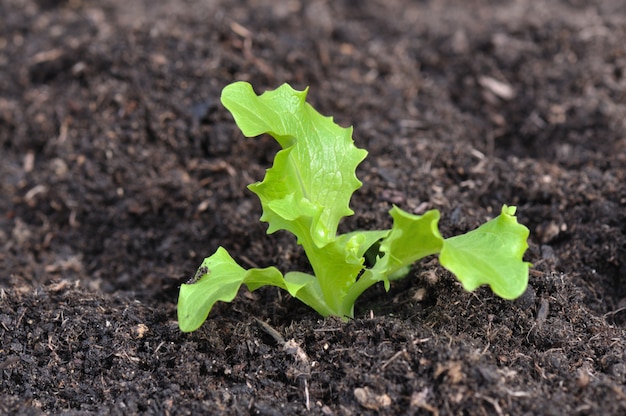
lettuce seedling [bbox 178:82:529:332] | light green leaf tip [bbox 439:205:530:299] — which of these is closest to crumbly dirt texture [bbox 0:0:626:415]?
lettuce seedling [bbox 178:82:529:332]

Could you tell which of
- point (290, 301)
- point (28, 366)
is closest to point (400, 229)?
point (290, 301)

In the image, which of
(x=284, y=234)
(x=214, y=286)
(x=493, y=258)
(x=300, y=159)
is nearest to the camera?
(x=493, y=258)

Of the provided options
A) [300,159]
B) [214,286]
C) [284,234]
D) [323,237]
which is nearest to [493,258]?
[323,237]

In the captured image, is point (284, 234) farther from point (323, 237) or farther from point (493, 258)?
point (493, 258)

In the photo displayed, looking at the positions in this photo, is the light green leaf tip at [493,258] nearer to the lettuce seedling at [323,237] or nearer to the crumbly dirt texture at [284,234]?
the lettuce seedling at [323,237]

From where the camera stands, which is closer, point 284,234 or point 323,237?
point 323,237

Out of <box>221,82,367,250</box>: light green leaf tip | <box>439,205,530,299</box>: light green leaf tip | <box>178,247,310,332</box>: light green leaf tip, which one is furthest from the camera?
<box>221,82,367,250</box>: light green leaf tip

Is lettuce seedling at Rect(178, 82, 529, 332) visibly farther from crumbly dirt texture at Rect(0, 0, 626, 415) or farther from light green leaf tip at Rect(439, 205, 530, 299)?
crumbly dirt texture at Rect(0, 0, 626, 415)
